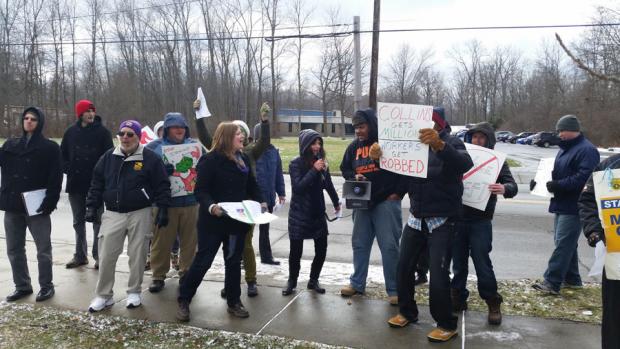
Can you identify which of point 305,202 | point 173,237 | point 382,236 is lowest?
point 173,237

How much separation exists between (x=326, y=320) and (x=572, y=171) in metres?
2.95

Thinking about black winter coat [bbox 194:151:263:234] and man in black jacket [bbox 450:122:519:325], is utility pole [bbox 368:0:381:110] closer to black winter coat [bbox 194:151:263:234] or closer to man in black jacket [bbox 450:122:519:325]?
man in black jacket [bbox 450:122:519:325]

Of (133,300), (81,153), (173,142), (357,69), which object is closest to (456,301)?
(133,300)

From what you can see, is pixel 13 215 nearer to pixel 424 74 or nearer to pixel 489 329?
pixel 489 329

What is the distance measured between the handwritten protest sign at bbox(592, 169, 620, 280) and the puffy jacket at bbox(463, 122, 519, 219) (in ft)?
4.04

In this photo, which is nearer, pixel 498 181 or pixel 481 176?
pixel 481 176

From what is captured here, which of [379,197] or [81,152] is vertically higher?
[81,152]

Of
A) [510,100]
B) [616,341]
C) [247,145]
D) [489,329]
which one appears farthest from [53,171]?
[510,100]

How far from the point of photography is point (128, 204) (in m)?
4.42

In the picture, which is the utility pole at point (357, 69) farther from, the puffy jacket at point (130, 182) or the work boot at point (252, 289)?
the puffy jacket at point (130, 182)

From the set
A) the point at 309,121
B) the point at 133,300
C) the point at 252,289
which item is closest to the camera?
the point at 133,300

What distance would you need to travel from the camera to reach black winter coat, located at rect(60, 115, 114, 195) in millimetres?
5707

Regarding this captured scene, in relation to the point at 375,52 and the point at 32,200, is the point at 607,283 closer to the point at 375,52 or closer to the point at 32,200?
the point at 32,200

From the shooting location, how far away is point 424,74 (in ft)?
267
